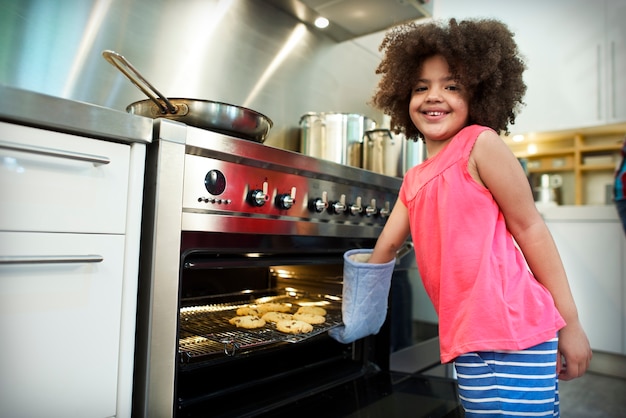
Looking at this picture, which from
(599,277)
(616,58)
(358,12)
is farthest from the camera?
(616,58)

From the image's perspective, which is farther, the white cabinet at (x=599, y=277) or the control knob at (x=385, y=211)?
the white cabinet at (x=599, y=277)

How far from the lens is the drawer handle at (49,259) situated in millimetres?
596

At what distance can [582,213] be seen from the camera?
8.84 ft

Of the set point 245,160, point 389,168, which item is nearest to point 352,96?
point 389,168

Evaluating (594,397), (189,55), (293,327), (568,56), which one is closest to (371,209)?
(293,327)

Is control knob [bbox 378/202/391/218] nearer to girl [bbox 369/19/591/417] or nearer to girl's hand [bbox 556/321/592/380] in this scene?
girl [bbox 369/19/591/417]

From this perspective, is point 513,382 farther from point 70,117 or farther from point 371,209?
point 70,117

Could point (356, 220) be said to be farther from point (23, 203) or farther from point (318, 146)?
point (23, 203)

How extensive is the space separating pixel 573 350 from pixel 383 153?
93cm

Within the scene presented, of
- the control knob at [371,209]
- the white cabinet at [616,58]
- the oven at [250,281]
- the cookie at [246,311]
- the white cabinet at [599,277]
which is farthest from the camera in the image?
the white cabinet at [616,58]

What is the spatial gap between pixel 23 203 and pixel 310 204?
1.99ft

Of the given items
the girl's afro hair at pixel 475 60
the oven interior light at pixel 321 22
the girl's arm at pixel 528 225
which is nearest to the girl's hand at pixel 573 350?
the girl's arm at pixel 528 225

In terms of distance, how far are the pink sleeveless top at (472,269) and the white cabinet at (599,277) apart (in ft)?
7.06

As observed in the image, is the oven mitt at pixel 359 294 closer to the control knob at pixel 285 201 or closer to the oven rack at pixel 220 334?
the oven rack at pixel 220 334
